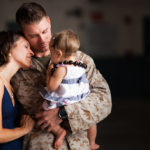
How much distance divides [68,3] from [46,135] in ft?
17.0

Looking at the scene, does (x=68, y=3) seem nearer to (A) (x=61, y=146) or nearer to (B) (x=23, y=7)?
(B) (x=23, y=7)

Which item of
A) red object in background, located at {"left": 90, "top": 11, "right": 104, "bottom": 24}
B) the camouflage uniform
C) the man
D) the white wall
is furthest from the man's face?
red object in background, located at {"left": 90, "top": 11, "right": 104, "bottom": 24}

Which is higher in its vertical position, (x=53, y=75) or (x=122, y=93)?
(x=53, y=75)

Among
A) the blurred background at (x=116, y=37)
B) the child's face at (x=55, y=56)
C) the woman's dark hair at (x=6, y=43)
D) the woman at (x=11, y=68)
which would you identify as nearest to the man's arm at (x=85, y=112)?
the woman at (x=11, y=68)

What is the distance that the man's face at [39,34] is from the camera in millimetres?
1647

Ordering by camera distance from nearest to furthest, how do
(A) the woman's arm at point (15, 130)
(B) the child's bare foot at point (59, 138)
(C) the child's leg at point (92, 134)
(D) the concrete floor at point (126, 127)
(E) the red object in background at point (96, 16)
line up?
(A) the woman's arm at point (15, 130) < (B) the child's bare foot at point (59, 138) < (C) the child's leg at point (92, 134) < (D) the concrete floor at point (126, 127) < (E) the red object in background at point (96, 16)

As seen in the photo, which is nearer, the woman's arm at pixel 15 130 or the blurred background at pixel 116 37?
the woman's arm at pixel 15 130

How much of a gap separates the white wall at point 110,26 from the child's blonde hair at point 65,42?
4.90m

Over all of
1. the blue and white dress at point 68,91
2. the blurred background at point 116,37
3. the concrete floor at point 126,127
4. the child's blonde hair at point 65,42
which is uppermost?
the child's blonde hair at point 65,42

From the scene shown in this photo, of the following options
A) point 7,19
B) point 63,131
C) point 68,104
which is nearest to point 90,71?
point 68,104

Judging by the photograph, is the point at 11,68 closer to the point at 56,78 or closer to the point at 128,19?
the point at 56,78

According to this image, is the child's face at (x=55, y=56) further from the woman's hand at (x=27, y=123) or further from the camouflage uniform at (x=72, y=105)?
the woman's hand at (x=27, y=123)

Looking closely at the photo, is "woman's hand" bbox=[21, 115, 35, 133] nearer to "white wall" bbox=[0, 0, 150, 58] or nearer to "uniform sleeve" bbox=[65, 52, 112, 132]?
"uniform sleeve" bbox=[65, 52, 112, 132]

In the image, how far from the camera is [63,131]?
1589 millimetres
